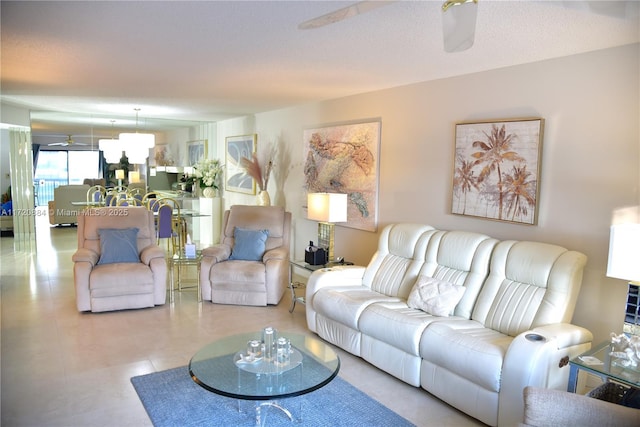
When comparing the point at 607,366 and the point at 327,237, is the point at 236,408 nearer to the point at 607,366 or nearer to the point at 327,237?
the point at 607,366

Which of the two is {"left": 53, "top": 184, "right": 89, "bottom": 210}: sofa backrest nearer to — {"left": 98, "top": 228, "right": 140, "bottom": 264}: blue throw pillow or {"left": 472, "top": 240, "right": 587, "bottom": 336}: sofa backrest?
{"left": 98, "top": 228, "right": 140, "bottom": 264}: blue throw pillow

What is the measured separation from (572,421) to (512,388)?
2.20ft

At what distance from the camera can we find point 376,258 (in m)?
4.31

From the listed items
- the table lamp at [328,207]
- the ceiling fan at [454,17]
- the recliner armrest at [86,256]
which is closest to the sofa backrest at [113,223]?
the recliner armrest at [86,256]

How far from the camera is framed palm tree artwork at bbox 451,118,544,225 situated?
339cm

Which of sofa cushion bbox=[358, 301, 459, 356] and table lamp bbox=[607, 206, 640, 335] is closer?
table lamp bbox=[607, 206, 640, 335]

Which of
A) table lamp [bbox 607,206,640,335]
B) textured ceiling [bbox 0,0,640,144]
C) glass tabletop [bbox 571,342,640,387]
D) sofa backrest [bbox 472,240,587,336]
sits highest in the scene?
textured ceiling [bbox 0,0,640,144]

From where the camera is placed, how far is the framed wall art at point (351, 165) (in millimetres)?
4922

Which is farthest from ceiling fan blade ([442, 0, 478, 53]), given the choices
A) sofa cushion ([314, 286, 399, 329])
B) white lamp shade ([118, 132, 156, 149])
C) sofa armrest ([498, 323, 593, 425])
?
white lamp shade ([118, 132, 156, 149])

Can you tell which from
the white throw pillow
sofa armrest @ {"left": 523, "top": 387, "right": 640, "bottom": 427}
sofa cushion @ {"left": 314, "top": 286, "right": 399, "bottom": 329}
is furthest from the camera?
sofa cushion @ {"left": 314, "top": 286, "right": 399, "bottom": 329}

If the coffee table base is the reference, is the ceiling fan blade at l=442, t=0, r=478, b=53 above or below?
above

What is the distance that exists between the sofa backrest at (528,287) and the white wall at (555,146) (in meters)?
0.26

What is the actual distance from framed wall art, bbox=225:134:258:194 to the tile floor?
2.68 metres

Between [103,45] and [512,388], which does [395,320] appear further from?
[103,45]
